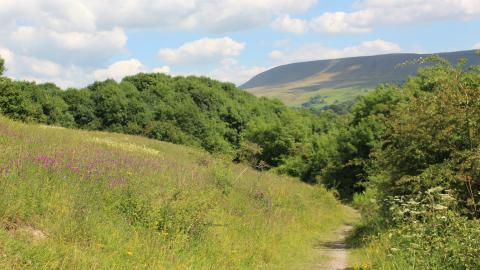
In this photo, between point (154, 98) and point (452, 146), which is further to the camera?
point (154, 98)

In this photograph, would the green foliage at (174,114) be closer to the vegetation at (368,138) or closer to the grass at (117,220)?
the vegetation at (368,138)

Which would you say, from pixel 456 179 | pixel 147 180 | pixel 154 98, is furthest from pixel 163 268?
pixel 154 98

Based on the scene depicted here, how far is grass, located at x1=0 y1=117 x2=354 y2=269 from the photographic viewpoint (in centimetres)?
688

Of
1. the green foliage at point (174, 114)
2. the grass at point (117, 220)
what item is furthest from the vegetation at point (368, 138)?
the grass at point (117, 220)

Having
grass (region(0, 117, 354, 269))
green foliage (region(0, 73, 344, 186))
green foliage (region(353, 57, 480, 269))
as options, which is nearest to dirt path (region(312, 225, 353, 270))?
grass (region(0, 117, 354, 269))

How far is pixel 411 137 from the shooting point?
14500mm

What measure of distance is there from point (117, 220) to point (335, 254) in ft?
28.1

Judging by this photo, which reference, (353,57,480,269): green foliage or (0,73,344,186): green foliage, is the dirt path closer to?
(353,57,480,269): green foliage

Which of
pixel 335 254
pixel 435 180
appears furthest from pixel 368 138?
pixel 435 180

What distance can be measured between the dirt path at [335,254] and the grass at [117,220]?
0.55 meters

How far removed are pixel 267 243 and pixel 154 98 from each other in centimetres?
8051

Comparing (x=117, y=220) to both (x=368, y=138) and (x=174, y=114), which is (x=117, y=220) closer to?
(x=368, y=138)

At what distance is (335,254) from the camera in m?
15.1

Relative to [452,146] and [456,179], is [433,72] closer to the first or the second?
[452,146]
